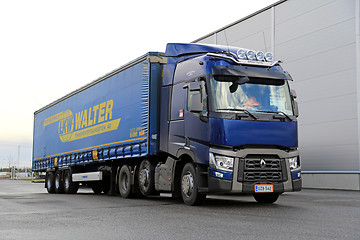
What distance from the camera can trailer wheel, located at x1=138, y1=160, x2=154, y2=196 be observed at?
13617mm

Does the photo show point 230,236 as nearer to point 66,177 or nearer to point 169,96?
point 169,96

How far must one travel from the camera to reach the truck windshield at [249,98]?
10.9 metres

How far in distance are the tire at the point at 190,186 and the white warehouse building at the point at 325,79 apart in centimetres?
1463

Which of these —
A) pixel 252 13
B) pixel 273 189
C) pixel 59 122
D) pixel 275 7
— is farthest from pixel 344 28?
pixel 273 189

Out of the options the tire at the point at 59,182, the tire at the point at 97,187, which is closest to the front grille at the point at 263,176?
the tire at the point at 97,187

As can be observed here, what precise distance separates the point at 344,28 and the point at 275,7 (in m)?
6.21

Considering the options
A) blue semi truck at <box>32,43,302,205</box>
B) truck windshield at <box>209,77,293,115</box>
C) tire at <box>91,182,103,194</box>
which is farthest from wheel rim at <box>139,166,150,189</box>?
tire at <box>91,182,103,194</box>

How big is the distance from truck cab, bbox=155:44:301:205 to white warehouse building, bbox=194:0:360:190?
1415cm

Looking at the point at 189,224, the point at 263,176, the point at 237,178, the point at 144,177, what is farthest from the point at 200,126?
the point at 144,177

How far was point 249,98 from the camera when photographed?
11.1 meters

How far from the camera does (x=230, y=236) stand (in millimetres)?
6801

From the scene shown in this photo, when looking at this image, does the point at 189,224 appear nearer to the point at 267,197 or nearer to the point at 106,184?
the point at 267,197

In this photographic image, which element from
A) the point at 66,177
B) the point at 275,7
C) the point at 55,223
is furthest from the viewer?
the point at 275,7

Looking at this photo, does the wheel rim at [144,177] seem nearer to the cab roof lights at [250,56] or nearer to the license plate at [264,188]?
the license plate at [264,188]
